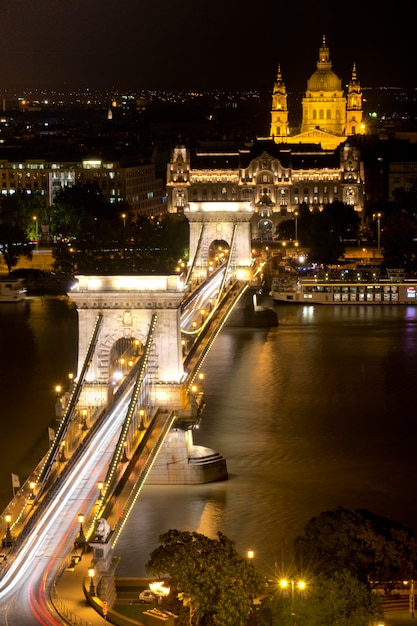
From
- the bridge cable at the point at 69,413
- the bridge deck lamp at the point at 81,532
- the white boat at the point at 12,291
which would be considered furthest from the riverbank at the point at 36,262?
the bridge deck lamp at the point at 81,532

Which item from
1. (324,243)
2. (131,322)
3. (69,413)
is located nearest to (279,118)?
(324,243)

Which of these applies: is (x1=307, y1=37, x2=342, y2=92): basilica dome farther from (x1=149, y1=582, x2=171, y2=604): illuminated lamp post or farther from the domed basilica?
(x1=149, y1=582, x2=171, y2=604): illuminated lamp post

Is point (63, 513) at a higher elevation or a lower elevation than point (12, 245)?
lower

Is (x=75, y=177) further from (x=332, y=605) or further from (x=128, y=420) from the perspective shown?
(x=332, y=605)

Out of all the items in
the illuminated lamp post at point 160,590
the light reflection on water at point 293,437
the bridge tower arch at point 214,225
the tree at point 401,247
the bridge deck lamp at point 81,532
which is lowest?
the light reflection on water at point 293,437

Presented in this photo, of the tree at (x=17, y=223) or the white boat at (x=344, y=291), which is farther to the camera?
the tree at (x=17, y=223)

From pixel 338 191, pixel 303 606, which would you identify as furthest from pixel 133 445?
pixel 338 191

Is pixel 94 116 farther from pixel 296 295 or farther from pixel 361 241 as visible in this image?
pixel 296 295

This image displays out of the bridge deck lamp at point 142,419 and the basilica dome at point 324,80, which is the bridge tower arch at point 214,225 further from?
the basilica dome at point 324,80
